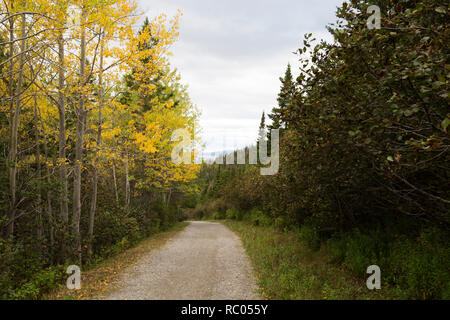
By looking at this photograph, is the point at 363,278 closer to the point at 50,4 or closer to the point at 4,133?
the point at 50,4

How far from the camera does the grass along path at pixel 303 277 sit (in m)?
5.82

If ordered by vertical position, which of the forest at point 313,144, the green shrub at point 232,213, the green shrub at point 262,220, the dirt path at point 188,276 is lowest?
the green shrub at point 232,213

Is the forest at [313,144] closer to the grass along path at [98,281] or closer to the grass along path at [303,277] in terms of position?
the grass along path at [303,277]

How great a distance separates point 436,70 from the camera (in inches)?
118

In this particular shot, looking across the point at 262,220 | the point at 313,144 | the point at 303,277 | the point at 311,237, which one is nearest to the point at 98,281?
the point at 303,277

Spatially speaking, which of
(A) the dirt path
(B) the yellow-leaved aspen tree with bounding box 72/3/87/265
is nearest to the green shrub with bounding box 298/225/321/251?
(A) the dirt path

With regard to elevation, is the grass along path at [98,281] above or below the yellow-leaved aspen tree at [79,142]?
below

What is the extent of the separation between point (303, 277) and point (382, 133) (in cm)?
436

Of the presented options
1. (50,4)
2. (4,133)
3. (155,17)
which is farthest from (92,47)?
(4,133)

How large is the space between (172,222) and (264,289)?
15.5 m

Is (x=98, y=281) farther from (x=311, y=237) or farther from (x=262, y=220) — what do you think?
(x=262, y=220)

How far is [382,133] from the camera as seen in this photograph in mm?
4375

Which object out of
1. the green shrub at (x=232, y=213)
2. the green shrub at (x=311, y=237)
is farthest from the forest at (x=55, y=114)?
the green shrub at (x=232, y=213)

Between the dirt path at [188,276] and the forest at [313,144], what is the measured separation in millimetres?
819
